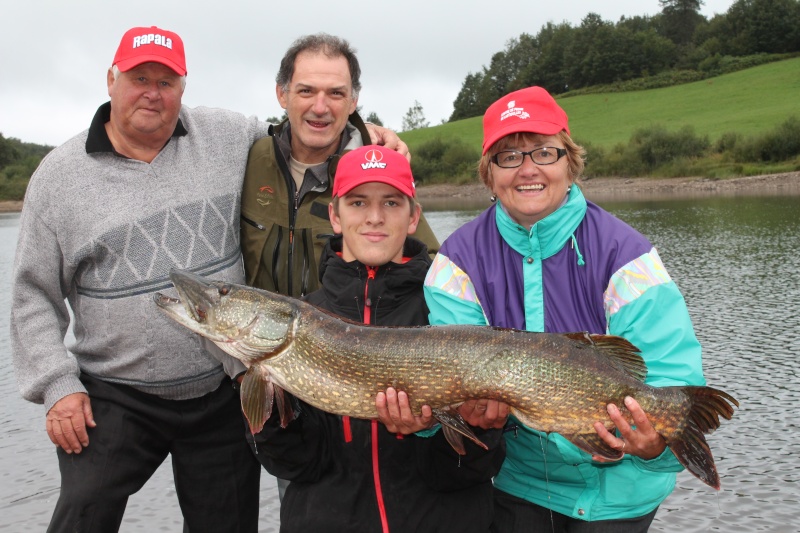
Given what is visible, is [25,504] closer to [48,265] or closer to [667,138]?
[48,265]

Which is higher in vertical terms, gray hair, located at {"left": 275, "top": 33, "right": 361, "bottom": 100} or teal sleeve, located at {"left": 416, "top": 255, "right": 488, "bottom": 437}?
gray hair, located at {"left": 275, "top": 33, "right": 361, "bottom": 100}

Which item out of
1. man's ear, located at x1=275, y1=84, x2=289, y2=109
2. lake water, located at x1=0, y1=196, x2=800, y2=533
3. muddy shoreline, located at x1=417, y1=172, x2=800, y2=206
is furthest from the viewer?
muddy shoreline, located at x1=417, y1=172, x2=800, y2=206

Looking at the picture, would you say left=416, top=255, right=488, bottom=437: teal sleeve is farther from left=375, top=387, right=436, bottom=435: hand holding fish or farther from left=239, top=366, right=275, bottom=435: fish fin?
left=239, top=366, right=275, bottom=435: fish fin

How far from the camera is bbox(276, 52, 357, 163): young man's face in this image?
4.24 meters

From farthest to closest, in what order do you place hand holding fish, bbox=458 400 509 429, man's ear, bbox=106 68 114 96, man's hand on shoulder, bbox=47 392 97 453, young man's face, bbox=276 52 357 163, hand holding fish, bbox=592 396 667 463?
young man's face, bbox=276 52 357 163 < man's ear, bbox=106 68 114 96 < man's hand on shoulder, bbox=47 392 97 453 < hand holding fish, bbox=458 400 509 429 < hand holding fish, bbox=592 396 667 463

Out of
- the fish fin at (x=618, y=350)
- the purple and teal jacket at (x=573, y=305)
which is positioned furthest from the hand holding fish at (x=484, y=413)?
the fish fin at (x=618, y=350)

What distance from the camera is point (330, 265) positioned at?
355cm

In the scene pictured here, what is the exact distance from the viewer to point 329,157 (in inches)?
172

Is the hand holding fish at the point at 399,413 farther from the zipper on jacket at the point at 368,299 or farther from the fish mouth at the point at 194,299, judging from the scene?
Result: the fish mouth at the point at 194,299

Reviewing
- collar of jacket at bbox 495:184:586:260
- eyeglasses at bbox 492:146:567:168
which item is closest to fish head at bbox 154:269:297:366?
collar of jacket at bbox 495:184:586:260

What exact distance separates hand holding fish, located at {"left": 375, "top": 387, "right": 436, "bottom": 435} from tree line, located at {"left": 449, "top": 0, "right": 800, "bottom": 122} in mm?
70514

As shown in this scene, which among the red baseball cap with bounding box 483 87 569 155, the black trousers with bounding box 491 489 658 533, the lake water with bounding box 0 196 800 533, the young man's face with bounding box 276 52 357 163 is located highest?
the young man's face with bounding box 276 52 357 163

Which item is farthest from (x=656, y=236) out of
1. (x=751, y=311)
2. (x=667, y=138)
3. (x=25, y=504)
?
(x=667, y=138)

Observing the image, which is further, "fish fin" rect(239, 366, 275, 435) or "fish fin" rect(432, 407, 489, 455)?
"fish fin" rect(239, 366, 275, 435)
